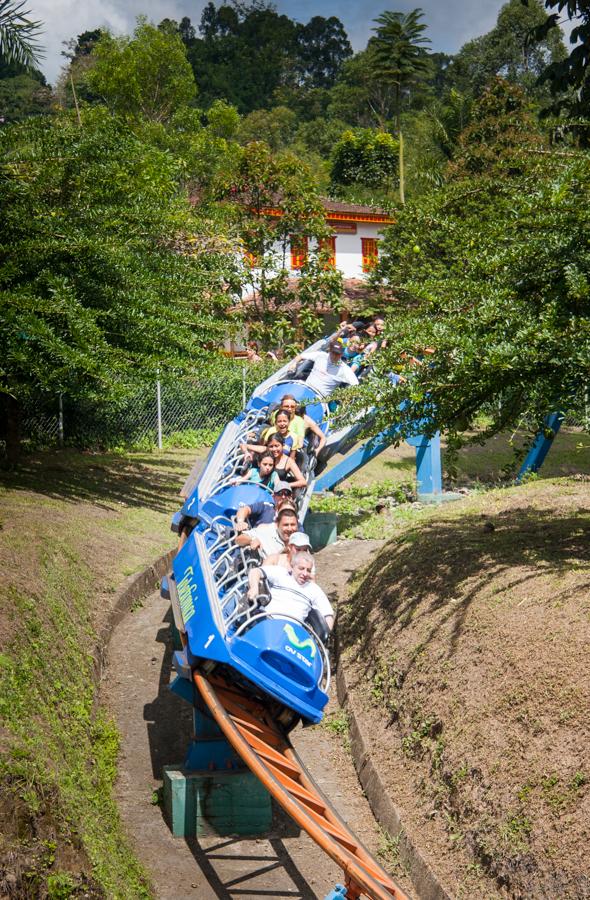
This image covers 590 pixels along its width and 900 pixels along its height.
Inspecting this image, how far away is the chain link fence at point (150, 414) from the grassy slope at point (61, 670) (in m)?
2.29

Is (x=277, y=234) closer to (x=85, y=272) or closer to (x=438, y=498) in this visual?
(x=438, y=498)

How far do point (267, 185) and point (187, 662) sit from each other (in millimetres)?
20900

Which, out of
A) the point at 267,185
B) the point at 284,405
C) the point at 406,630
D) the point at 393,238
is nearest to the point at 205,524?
the point at 406,630

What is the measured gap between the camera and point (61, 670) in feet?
27.3

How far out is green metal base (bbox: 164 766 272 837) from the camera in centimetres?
714

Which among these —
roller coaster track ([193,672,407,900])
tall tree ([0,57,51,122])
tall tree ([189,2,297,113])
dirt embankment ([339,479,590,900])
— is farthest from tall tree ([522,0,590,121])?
tall tree ([189,2,297,113])

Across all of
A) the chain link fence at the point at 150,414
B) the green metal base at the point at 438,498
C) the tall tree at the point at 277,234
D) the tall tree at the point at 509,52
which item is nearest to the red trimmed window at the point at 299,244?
the tall tree at the point at 277,234

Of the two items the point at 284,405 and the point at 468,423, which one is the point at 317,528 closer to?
the point at 284,405

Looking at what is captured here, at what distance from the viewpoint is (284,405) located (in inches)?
484

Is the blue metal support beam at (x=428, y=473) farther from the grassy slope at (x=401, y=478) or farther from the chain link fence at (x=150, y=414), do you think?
the chain link fence at (x=150, y=414)

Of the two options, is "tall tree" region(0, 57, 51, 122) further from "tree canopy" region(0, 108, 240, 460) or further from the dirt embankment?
the dirt embankment

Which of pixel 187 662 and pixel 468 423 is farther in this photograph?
pixel 468 423

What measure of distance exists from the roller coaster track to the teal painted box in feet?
21.0

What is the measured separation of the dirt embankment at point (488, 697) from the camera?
5.87 m
